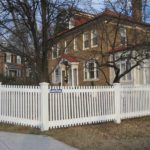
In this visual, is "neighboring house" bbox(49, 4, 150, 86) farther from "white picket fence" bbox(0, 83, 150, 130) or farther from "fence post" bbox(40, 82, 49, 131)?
"fence post" bbox(40, 82, 49, 131)

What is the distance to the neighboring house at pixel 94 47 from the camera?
16859 mm

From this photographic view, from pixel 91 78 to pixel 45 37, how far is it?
558 inches

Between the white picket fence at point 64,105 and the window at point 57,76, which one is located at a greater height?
the window at point 57,76

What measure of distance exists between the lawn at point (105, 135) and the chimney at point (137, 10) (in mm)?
5220

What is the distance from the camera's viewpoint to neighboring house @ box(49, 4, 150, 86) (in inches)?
664

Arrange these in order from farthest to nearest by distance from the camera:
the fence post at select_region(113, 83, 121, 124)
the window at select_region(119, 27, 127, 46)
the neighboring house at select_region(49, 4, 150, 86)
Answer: the window at select_region(119, 27, 127, 46) → the neighboring house at select_region(49, 4, 150, 86) → the fence post at select_region(113, 83, 121, 124)

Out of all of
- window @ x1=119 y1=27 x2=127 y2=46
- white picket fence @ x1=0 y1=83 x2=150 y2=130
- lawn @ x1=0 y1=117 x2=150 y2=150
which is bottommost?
lawn @ x1=0 y1=117 x2=150 y2=150

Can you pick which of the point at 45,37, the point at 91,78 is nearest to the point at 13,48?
the point at 45,37

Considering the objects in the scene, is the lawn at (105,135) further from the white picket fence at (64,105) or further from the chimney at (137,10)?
the chimney at (137,10)

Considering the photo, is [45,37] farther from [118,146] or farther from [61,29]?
[118,146]

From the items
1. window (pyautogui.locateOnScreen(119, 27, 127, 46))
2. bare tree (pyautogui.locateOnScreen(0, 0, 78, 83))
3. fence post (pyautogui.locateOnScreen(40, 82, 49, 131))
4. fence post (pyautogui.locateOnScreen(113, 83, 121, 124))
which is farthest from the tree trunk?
fence post (pyautogui.locateOnScreen(40, 82, 49, 131))

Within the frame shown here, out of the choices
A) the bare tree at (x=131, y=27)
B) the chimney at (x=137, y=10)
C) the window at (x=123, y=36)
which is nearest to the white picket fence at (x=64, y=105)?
the bare tree at (x=131, y=27)

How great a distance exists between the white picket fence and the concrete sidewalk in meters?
1.06

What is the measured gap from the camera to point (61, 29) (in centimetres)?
1734
